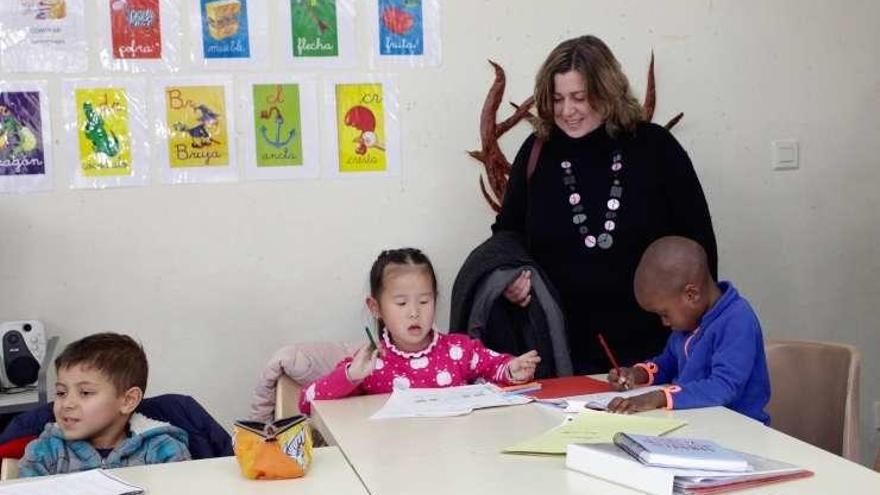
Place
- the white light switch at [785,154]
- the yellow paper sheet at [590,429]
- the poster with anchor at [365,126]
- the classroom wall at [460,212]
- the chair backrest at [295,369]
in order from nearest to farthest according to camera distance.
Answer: the yellow paper sheet at [590,429]
the chair backrest at [295,369]
the classroom wall at [460,212]
the poster with anchor at [365,126]
the white light switch at [785,154]

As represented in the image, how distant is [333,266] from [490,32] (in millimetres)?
933

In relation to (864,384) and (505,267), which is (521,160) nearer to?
(505,267)

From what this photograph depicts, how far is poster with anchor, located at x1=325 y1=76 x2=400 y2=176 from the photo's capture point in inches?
136

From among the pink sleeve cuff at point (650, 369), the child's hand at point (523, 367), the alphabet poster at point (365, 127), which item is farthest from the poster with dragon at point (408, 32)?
the pink sleeve cuff at point (650, 369)

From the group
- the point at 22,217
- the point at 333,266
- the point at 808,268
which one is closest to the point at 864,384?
the point at 808,268

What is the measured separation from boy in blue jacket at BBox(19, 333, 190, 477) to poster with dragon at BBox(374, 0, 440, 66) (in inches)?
59.8

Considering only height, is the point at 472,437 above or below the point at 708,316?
below

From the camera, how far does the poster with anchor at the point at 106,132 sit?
325 cm

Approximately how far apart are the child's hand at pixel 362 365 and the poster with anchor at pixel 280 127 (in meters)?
1.08

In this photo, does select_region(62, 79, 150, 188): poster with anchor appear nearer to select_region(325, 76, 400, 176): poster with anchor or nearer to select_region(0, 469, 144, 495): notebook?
select_region(325, 76, 400, 176): poster with anchor

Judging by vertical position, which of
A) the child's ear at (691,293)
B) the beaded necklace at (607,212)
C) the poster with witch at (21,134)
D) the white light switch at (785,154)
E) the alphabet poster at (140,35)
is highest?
the alphabet poster at (140,35)

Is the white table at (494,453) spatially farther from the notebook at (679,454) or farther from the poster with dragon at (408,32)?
the poster with dragon at (408,32)

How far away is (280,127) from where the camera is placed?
3.40 meters

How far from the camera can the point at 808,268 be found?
12.9 ft
